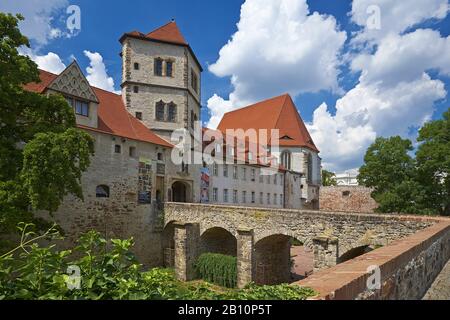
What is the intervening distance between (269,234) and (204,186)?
12.0 metres

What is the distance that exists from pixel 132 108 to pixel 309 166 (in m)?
25.5

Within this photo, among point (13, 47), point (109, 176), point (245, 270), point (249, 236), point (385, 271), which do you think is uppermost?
point (13, 47)

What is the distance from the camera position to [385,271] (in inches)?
145

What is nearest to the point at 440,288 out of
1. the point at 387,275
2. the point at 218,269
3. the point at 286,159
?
the point at 387,275

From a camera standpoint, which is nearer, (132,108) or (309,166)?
(132,108)

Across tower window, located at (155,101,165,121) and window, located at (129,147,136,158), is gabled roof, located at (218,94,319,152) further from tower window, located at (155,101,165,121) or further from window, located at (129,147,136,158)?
window, located at (129,147,136,158)

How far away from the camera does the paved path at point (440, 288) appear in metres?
5.33

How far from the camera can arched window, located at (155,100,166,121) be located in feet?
81.6

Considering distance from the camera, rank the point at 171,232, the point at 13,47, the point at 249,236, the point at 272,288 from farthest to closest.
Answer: the point at 171,232
the point at 249,236
the point at 13,47
the point at 272,288

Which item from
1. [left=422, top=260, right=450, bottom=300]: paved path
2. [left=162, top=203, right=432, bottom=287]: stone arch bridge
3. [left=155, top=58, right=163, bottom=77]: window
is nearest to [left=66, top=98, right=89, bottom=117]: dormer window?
[left=155, top=58, right=163, bottom=77]: window

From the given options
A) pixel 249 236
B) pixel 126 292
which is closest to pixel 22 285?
pixel 126 292

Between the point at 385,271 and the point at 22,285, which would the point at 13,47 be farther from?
the point at 385,271

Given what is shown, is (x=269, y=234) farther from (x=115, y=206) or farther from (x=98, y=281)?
(x=98, y=281)

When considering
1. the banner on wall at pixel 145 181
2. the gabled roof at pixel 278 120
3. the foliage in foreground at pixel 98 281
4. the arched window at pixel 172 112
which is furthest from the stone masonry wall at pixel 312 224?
the gabled roof at pixel 278 120
